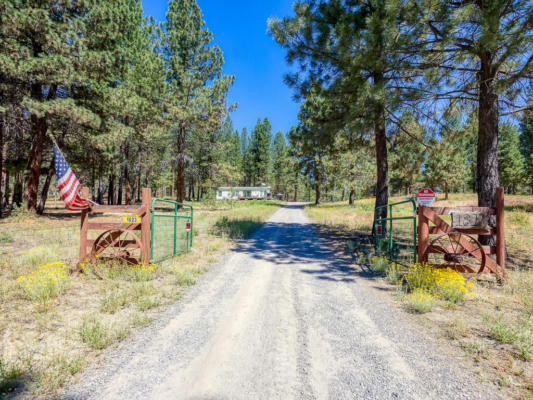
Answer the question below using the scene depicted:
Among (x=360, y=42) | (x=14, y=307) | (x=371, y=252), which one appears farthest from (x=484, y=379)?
(x=360, y=42)

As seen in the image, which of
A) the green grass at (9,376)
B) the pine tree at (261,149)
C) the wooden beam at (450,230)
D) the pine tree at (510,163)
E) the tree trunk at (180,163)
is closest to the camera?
the green grass at (9,376)

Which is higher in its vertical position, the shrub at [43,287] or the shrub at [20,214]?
the shrub at [20,214]

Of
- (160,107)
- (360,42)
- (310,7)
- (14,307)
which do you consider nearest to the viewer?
(14,307)

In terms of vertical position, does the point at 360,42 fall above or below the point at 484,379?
above

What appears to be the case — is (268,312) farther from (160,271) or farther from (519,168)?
(519,168)

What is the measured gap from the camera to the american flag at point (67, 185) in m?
4.81

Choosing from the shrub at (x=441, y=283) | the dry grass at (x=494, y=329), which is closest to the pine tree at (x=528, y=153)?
the dry grass at (x=494, y=329)

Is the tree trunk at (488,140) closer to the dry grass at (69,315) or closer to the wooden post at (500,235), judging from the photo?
the wooden post at (500,235)

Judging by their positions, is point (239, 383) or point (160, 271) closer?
point (239, 383)

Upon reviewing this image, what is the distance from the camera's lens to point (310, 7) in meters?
8.61

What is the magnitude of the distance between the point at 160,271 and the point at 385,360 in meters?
4.99

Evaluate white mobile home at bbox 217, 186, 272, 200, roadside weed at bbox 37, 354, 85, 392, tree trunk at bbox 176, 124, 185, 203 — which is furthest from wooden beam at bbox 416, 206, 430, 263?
white mobile home at bbox 217, 186, 272, 200

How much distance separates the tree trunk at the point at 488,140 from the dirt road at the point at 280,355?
4.36 metres

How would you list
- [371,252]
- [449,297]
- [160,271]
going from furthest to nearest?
1. [371,252]
2. [160,271]
3. [449,297]
